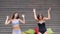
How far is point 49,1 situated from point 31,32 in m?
3.05

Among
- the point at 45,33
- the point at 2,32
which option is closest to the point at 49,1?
the point at 2,32

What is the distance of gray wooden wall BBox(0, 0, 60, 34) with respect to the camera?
1334 cm

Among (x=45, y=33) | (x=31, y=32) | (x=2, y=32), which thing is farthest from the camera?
(x=2, y=32)

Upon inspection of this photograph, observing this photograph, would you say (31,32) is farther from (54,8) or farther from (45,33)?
(54,8)

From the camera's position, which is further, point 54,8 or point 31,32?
point 54,8

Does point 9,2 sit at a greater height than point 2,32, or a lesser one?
greater

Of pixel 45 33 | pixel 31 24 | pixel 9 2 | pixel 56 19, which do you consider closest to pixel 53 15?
pixel 56 19

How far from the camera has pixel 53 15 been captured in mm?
13656

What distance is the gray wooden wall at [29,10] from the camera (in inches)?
525

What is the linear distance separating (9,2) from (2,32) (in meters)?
1.63

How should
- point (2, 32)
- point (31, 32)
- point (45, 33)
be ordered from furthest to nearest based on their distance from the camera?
1. point (2, 32)
2. point (31, 32)
3. point (45, 33)

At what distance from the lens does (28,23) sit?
13445 mm

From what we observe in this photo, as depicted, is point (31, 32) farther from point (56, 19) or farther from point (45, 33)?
point (56, 19)

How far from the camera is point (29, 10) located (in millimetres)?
13555
